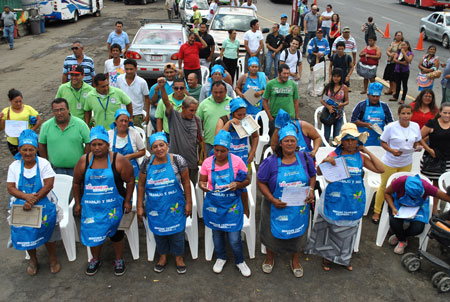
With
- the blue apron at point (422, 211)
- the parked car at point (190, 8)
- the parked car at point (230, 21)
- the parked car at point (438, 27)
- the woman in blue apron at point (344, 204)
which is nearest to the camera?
the woman in blue apron at point (344, 204)

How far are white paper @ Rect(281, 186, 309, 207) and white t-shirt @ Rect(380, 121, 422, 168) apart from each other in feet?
6.60

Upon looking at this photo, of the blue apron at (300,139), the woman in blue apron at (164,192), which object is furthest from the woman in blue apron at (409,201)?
the woman in blue apron at (164,192)

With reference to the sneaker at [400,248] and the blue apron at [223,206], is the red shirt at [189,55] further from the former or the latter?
the sneaker at [400,248]

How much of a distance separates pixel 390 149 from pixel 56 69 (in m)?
12.7

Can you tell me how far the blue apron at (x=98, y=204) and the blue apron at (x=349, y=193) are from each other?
7.98 ft

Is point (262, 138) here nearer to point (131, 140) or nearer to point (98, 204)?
point (131, 140)

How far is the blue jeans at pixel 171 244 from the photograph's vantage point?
4789 mm

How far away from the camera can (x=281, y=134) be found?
14.4 ft

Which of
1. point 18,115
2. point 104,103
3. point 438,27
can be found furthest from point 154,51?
point 438,27

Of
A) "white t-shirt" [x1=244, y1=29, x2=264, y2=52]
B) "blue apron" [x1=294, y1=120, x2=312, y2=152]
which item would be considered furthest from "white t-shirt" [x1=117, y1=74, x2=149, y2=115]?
"white t-shirt" [x1=244, y1=29, x2=264, y2=52]

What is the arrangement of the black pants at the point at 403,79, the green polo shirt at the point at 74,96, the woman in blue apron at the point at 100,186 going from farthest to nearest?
the black pants at the point at 403,79 → the green polo shirt at the point at 74,96 → the woman in blue apron at the point at 100,186

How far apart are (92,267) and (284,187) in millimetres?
2413

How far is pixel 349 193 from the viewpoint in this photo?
15.3 ft

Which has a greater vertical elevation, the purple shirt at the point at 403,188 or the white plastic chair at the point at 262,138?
the purple shirt at the point at 403,188
